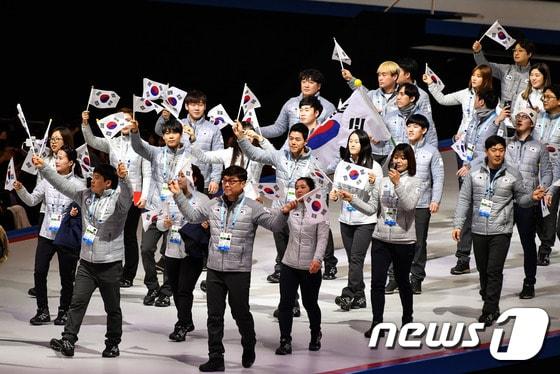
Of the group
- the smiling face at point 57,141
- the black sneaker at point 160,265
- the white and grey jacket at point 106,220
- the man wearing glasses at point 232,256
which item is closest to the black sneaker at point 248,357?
the man wearing glasses at point 232,256

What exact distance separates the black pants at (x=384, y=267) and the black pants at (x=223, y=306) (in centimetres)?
107

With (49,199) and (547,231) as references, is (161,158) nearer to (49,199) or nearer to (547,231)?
(49,199)

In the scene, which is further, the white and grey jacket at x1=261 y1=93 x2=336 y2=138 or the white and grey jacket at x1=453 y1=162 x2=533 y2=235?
the white and grey jacket at x1=261 y1=93 x2=336 y2=138

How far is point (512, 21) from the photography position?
16859 mm

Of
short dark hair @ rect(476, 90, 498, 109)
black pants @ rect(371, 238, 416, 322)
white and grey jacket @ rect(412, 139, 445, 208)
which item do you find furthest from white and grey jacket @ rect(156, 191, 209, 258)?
short dark hair @ rect(476, 90, 498, 109)

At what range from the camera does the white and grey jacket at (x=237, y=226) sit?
384 inches

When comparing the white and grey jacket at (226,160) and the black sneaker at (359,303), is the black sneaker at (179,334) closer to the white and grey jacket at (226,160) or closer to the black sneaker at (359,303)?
the white and grey jacket at (226,160)

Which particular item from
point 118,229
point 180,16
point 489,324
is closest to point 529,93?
point 489,324

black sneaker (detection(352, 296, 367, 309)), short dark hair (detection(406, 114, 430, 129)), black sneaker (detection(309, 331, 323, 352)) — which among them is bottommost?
black sneaker (detection(309, 331, 323, 352))

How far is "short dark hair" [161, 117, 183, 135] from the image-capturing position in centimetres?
1105

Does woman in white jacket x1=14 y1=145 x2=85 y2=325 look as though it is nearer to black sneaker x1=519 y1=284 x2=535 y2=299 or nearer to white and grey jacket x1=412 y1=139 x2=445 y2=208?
white and grey jacket x1=412 y1=139 x2=445 y2=208

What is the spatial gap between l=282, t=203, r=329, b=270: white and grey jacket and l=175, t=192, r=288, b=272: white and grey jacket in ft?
0.82

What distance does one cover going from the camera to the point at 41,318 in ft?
36.3

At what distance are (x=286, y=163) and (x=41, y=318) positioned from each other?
229 cm
